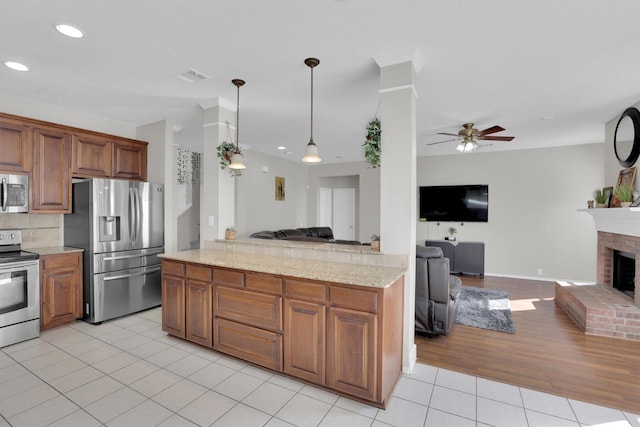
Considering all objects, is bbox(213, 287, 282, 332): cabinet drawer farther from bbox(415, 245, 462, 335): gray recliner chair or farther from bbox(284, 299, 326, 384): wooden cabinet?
bbox(415, 245, 462, 335): gray recliner chair

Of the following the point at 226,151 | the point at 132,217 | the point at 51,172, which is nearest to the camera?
the point at 226,151

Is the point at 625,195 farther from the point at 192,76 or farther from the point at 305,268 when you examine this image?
the point at 192,76

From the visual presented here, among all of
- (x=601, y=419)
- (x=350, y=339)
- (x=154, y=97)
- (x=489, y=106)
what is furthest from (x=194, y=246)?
(x=601, y=419)

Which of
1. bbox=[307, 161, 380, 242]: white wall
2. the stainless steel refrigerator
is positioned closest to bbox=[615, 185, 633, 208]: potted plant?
bbox=[307, 161, 380, 242]: white wall

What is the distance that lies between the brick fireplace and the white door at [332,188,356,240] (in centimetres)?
494

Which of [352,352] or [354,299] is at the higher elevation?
[354,299]

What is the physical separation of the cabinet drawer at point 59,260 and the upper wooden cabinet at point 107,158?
996mm

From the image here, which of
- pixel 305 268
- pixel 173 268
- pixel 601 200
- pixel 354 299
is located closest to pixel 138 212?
pixel 173 268

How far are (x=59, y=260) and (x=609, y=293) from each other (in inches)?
268

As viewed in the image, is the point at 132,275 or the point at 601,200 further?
the point at 601,200

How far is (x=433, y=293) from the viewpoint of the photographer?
10.3 feet

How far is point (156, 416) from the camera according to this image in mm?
1984

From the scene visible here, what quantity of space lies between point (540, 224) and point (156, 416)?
22.4ft

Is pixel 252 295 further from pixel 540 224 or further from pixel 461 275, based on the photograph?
pixel 540 224
